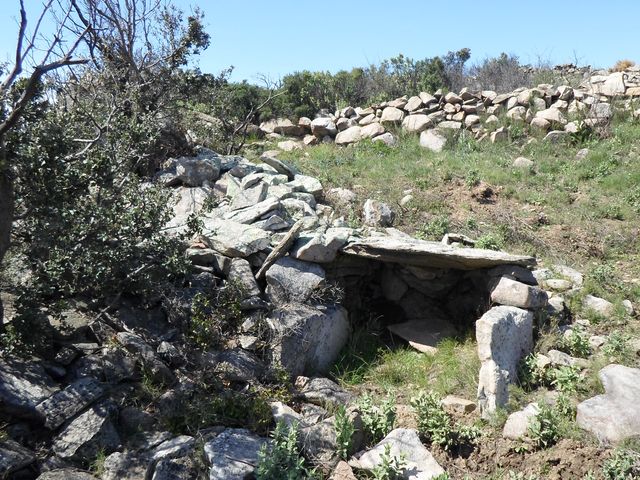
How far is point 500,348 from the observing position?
17.2 ft

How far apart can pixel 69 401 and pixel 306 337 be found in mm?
2180

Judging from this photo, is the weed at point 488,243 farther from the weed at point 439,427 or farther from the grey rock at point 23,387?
the grey rock at point 23,387

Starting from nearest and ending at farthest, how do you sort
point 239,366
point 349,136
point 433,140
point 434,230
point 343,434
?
point 343,434
point 239,366
point 434,230
point 433,140
point 349,136

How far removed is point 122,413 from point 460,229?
15.1 feet

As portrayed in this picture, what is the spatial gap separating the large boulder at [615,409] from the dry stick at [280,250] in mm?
3010

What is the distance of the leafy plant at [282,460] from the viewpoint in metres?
4.19

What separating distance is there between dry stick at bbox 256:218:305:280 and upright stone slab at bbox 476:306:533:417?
2014 millimetres

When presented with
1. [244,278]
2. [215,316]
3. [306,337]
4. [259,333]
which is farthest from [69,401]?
[306,337]

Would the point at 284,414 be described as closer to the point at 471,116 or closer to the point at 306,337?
the point at 306,337

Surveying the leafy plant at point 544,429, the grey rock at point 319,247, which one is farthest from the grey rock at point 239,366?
the leafy plant at point 544,429

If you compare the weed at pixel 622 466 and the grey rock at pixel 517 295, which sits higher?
the grey rock at pixel 517 295

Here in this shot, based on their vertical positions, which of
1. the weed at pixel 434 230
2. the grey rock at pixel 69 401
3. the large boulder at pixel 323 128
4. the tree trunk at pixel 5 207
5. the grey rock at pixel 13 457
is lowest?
the grey rock at pixel 13 457

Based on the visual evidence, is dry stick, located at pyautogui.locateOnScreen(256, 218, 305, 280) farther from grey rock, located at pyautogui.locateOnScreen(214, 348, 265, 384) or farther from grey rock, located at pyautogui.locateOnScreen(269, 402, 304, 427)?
grey rock, located at pyautogui.locateOnScreen(269, 402, 304, 427)

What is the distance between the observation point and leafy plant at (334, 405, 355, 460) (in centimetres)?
458
